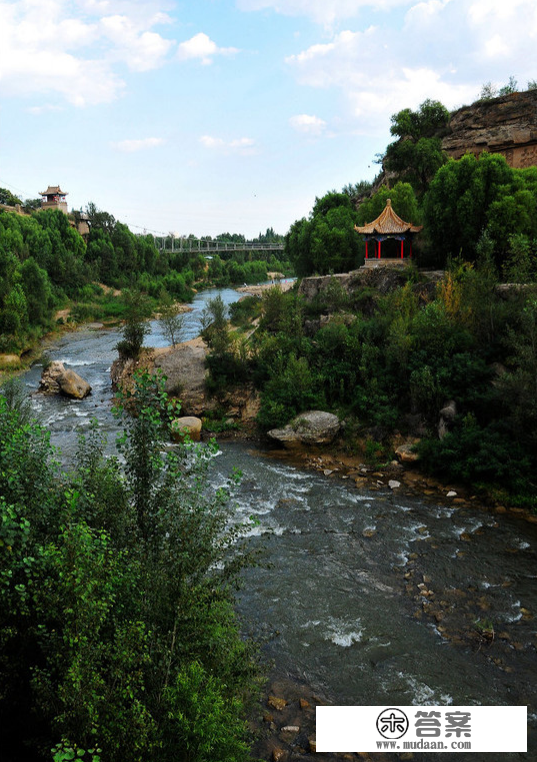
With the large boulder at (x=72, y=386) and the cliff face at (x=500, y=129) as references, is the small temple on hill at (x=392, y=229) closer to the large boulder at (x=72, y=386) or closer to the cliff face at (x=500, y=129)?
the cliff face at (x=500, y=129)

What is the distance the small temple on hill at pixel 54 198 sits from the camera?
75500mm

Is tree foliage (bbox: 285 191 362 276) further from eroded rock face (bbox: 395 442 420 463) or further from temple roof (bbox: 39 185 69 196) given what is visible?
temple roof (bbox: 39 185 69 196)

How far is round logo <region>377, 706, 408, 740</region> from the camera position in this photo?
272 inches

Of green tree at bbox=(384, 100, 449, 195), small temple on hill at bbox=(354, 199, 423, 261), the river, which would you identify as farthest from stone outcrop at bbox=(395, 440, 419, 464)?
green tree at bbox=(384, 100, 449, 195)

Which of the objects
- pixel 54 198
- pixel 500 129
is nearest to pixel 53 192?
pixel 54 198

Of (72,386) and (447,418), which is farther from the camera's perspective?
(72,386)

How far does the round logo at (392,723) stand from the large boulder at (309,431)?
1145 cm

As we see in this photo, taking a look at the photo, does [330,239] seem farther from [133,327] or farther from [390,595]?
[390,595]

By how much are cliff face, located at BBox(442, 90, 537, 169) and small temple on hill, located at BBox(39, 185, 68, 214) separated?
58.7m

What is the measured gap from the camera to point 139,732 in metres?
4.25

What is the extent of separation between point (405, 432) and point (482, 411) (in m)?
2.66

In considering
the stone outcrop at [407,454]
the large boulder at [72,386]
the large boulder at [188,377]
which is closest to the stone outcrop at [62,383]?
the large boulder at [72,386]

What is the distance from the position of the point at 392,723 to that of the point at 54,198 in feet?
275

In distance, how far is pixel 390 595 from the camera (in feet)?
34.0
